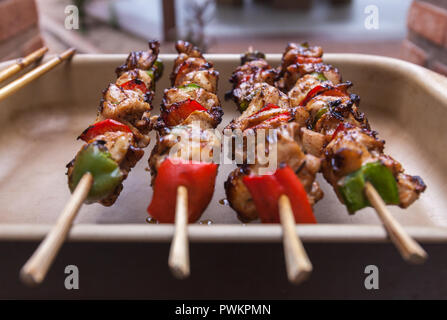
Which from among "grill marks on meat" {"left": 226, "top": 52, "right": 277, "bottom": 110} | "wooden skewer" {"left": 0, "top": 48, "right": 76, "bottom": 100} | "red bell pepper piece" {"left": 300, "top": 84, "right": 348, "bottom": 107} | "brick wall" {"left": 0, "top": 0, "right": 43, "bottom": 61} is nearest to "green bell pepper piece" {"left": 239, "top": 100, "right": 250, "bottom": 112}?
"grill marks on meat" {"left": 226, "top": 52, "right": 277, "bottom": 110}

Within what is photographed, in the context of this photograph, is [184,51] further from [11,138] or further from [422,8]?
[422,8]

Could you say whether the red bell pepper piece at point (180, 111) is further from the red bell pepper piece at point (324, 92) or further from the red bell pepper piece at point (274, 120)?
the red bell pepper piece at point (324, 92)

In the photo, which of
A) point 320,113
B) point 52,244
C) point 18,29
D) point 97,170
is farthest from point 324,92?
point 18,29

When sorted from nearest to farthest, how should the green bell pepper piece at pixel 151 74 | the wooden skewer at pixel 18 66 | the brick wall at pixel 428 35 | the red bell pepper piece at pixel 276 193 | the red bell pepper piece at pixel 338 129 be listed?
1. the red bell pepper piece at pixel 276 193
2. the red bell pepper piece at pixel 338 129
3. the wooden skewer at pixel 18 66
4. the green bell pepper piece at pixel 151 74
5. the brick wall at pixel 428 35

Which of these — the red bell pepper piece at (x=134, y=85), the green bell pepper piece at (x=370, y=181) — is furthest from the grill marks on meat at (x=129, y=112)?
A: the green bell pepper piece at (x=370, y=181)

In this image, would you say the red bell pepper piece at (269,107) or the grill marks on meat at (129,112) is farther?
the red bell pepper piece at (269,107)

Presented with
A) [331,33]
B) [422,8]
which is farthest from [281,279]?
[331,33]
